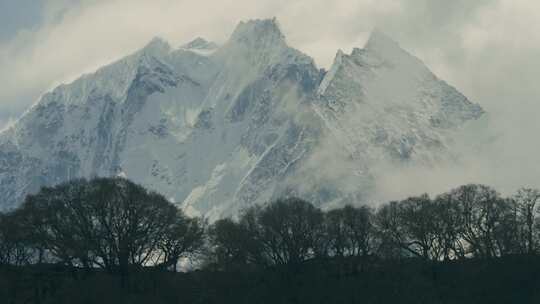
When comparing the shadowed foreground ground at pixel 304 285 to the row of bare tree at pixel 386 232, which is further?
the row of bare tree at pixel 386 232

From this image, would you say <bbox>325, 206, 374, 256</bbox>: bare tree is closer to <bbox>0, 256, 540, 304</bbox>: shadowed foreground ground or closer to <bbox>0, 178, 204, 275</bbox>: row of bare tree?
<bbox>0, 256, 540, 304</bbox>: shadowed foreground ground

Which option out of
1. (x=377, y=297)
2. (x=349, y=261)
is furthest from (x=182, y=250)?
(x=377, y=297)

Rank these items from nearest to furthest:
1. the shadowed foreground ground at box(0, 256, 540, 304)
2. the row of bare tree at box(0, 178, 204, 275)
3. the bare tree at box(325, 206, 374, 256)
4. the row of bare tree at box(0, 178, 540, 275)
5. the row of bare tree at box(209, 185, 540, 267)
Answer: the shadowed foreground ground at box(0, 256, 540, 304), the row of bare tree at box(0, 178, 204, 275), the row of bare tree at box(0, 178, 540, 275), the row of bare tree at box(209, 185, 540, 267), the bare tree at box(325, 206, 374, 256)

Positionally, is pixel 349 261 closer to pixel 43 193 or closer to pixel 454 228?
pixel 454 228

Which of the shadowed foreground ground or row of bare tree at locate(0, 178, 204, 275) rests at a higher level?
row of bare tree at locate(0, 178, 204, 275)

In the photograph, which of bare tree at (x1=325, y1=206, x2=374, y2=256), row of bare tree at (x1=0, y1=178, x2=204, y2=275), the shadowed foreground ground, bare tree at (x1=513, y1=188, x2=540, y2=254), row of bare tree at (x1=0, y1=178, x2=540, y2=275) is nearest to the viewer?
the shadowed foreground ground

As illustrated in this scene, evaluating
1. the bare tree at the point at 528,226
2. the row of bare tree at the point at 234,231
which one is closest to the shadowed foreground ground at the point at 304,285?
the row of bare tree at the point at 234,231

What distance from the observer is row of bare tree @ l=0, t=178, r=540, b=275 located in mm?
142000

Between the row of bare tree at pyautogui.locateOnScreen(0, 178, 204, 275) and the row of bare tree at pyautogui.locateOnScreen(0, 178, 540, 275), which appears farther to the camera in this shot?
the row of bare tree at pyautogui.locateOnScreen(0, 178, 540, 275)

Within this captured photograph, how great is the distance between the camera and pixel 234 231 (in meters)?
150

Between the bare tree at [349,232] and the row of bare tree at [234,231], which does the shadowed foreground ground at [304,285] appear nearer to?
the row of bare tree at [234,231]

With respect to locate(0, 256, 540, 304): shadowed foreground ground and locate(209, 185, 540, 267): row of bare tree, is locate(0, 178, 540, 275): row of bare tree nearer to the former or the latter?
locate(209, 185, 540, 267): row of bare tree

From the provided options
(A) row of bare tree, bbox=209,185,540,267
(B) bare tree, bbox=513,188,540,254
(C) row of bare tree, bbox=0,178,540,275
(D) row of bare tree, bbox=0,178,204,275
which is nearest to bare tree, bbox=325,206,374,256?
(A) row of bare tree, bbox=209,185,540,267

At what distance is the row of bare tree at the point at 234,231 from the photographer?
14200 centimetres
